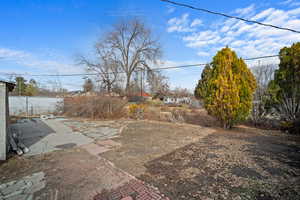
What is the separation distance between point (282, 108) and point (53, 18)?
12976 millimetres

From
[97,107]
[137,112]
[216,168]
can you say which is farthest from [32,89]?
[216,168]

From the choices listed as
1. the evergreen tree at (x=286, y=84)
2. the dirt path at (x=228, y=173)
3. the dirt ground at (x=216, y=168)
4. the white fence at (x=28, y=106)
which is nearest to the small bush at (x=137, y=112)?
the dirt ground at (x=216, y=168)

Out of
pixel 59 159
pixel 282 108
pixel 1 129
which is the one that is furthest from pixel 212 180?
pixel 282 108

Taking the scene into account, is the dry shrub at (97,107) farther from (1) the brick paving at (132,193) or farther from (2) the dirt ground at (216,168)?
(1) the brick paving at (132,193)

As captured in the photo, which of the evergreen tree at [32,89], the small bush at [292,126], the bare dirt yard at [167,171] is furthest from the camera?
the evergreen tree at [32,89]

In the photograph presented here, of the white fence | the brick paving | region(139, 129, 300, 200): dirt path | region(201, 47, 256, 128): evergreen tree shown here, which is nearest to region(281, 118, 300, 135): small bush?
region(201, 47, 256, 128): evergreen tree

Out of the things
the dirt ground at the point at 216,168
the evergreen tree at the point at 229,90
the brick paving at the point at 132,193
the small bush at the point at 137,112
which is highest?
the evergreen tree at the point at 229,90

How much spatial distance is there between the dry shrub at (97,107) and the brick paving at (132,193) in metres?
8.10

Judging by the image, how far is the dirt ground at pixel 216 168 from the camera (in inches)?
74.4

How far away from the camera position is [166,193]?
6.11 ft

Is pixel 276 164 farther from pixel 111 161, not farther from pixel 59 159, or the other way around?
pixel 59 159

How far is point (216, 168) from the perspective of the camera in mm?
2576

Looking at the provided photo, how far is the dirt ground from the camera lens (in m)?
1.89

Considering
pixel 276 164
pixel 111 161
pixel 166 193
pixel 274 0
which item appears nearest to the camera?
pixel 166 193
